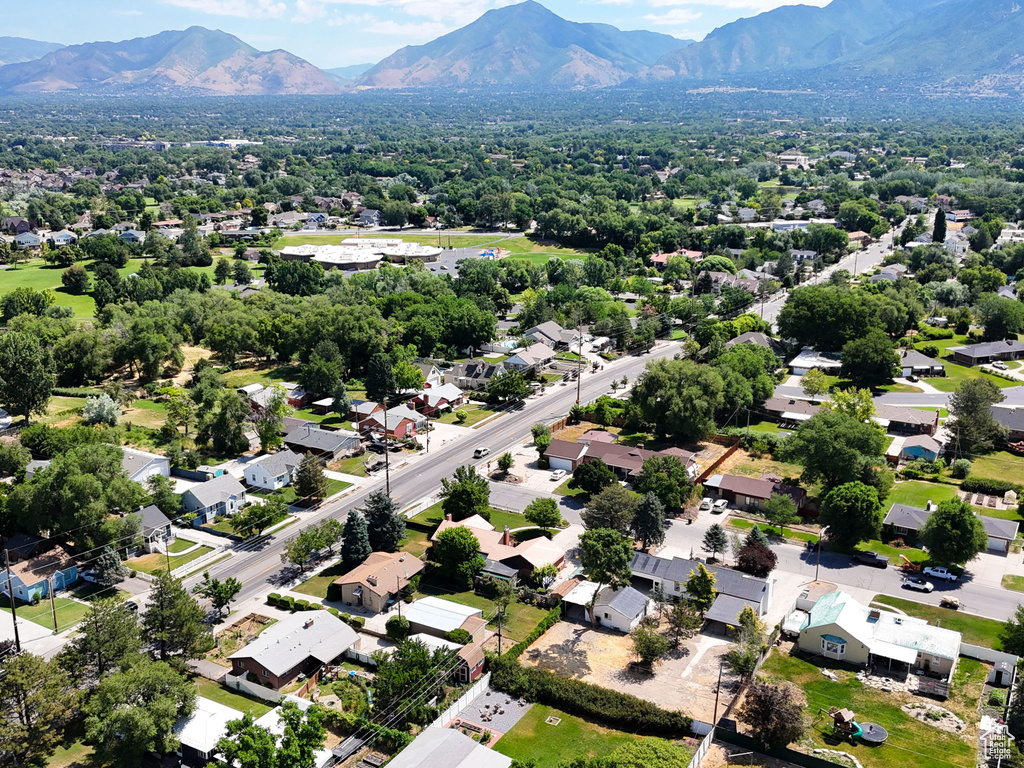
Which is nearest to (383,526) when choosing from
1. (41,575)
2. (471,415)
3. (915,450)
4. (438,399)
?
(41,575)

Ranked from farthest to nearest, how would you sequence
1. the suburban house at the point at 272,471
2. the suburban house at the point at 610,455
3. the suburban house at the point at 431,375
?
the suburban house at the point at 431,375, the suburban house at the point at 610,455, the suburban house at the point at 272,471

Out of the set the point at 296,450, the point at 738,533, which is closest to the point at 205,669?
the point at 296,450

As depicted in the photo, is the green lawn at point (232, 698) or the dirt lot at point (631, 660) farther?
the dirt lot at point (631, 660)

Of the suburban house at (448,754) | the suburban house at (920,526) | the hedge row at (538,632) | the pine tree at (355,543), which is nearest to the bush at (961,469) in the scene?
the suburban house at (920,526)

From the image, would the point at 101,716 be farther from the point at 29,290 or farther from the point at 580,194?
the point at 580,194

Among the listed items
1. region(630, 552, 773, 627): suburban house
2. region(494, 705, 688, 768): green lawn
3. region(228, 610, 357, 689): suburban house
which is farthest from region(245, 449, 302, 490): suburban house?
region(494, 705, 688, 768): green lawn

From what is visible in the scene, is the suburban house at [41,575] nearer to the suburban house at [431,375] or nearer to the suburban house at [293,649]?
the suburban house at [293,649]

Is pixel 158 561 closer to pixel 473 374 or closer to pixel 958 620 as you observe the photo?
pixel 473 374

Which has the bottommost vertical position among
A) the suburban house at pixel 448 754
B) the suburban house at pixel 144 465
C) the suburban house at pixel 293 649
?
the suburban house at pixel 293 649
